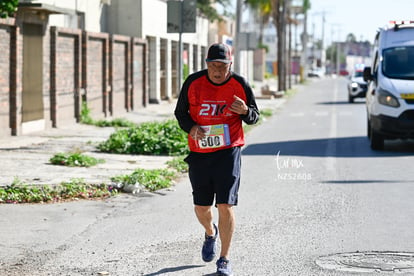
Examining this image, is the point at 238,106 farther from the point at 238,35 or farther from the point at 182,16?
the point at 238,35

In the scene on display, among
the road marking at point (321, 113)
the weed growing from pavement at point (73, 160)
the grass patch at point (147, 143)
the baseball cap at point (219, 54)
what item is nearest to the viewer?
the baseball cap at point (219, 54)

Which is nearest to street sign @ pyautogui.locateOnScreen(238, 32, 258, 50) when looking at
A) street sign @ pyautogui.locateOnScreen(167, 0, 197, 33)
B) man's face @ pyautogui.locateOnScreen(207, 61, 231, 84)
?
street sign @ pyautogui.locateOnScreen(167, 0, 197, 33)

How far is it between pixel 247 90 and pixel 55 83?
16.1 metres

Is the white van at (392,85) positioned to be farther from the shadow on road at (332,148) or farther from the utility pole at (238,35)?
the utility pole at (238,35)

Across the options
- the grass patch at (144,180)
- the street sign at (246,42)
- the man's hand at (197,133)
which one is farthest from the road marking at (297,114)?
the man's hand at (197,133)

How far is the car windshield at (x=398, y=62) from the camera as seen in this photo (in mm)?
18750

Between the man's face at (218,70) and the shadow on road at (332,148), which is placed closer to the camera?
the man's face at (218,70)

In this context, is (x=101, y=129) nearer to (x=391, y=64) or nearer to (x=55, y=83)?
(x=55, y=83)

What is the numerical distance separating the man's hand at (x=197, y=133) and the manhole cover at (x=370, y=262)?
4.63 ft

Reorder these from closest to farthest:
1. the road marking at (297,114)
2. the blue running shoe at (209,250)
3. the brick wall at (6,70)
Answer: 1. the blue running shoe at (209,250)
2. the brick wall at (6,70)
3. the road marking at (297,114)

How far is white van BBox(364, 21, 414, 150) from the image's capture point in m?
17.7

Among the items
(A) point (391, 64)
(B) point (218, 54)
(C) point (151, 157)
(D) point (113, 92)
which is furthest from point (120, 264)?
(D) point (113, 92)

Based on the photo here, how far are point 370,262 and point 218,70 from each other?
1984 mm

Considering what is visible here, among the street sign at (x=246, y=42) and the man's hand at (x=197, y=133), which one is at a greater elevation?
→ the street sign at (x=246, y=42)
